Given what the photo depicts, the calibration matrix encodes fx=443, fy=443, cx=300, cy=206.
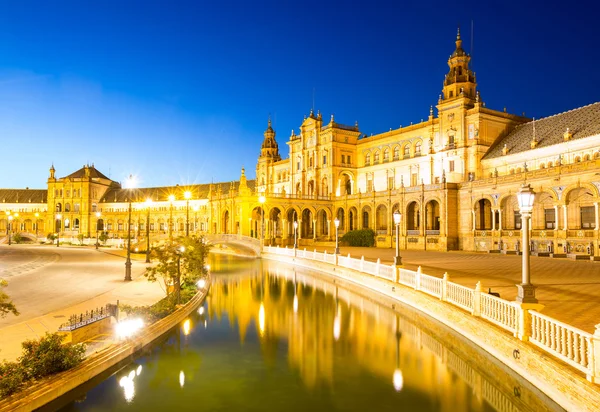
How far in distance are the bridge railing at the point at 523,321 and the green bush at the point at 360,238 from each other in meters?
31.9

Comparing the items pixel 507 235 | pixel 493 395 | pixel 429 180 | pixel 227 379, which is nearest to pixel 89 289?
pixel 227 379

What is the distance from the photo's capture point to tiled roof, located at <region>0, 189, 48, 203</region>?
112250mm

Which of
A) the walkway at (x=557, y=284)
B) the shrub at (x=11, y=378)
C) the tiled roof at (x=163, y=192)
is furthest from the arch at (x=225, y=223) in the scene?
the shrub at (x=11, y=378)

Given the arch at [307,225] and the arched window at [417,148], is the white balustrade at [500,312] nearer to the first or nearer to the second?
the arched window at [417,148]

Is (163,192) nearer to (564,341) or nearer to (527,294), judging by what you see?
(527,294)

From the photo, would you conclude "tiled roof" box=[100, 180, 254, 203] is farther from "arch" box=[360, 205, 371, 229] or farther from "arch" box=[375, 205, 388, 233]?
"arch" box=[375, 205, 388, 233]

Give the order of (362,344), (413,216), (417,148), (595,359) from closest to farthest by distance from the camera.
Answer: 1. (595,359)
2. (362,344)
3. (413,216)
4. (417,148)

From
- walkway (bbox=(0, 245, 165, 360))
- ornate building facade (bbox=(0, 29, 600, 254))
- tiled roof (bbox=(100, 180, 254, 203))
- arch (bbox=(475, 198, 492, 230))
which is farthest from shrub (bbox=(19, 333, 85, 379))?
tiled roof (bbox=(100, 180, 254, 203))

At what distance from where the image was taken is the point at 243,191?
5697cm

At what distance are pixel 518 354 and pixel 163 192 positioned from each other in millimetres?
103565

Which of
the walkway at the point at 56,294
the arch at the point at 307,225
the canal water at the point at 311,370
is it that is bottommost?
the canal water at the point at 311,370

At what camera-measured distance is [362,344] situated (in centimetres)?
1462

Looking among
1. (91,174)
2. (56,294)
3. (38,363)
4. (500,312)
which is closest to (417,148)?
(56,294)

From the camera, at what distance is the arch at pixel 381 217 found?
5706 cm
